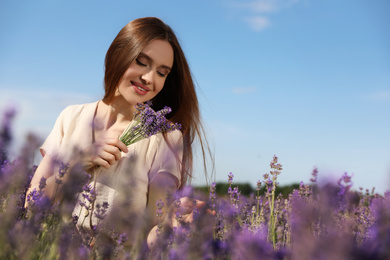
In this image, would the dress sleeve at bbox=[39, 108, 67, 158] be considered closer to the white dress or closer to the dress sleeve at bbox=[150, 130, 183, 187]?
the white dress

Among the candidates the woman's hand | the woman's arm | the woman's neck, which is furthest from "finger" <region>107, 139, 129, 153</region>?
the woman's neck

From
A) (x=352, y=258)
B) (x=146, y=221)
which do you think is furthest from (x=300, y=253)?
(x=146, y=221)

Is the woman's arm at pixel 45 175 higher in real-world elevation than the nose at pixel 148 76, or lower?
lower

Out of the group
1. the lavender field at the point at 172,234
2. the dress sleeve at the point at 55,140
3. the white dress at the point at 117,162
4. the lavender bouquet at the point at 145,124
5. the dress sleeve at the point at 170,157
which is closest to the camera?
the lavender field at the point at 172,234

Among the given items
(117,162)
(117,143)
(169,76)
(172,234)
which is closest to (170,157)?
(117,162)

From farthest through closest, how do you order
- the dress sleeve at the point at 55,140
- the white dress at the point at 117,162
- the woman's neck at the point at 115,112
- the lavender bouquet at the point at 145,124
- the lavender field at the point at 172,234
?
1. the woman's neck at the point at 115,112
2. the dress sleeve at the point at 55,140
3. the white dress at the point at 117,162
4. the lavender bouquet at the point at 145,124
5. the lavender field at the point at 172,234

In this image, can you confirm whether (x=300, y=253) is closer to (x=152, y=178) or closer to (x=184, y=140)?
(x=152, y=178)

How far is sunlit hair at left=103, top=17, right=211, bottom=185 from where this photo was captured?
2.94 meters

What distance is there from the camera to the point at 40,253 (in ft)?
5.26

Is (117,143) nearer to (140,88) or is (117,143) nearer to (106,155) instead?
(106,155)

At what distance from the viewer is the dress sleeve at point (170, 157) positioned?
2.83 m

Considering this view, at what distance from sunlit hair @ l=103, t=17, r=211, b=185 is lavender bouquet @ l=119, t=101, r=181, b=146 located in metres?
0.48

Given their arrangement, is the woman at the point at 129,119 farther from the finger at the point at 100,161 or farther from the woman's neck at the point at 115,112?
the finger at the point at 100,161

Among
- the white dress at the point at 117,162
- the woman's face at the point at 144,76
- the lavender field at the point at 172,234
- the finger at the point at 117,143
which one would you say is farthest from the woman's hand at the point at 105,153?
the woman's face at the point at 144,76
